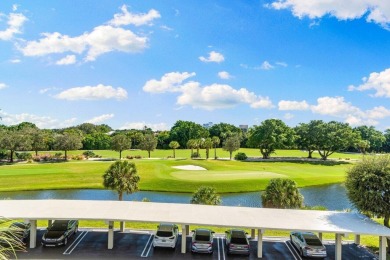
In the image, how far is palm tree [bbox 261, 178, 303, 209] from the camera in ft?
97.1

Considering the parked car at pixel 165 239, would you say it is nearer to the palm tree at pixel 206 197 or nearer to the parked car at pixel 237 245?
the parked car at pixel 237 245

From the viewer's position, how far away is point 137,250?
63.1 ft

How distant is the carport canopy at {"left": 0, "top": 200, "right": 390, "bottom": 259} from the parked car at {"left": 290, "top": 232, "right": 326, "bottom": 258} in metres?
1.01

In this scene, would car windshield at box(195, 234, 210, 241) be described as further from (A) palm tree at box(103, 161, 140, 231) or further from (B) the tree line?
(B) the tree line

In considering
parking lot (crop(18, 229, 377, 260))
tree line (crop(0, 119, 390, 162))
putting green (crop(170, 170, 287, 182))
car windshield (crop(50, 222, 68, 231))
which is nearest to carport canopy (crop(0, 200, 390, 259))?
car windshield (crop(50, 222, 68, 231))

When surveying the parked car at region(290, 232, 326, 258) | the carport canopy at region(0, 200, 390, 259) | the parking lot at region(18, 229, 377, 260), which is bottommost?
the parking lot at region(18, 229, 377, 260)

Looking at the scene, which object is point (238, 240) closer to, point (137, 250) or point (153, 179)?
point (137, 250)

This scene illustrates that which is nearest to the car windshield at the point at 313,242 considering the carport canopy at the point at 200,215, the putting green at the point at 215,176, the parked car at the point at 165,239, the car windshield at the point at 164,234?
the carport canopy at the point at 200,215

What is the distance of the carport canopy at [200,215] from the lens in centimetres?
1766

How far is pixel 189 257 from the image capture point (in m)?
18.3

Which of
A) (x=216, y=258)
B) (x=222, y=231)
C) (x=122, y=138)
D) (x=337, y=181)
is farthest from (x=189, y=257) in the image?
(x=122, y=138)

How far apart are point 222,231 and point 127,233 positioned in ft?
21.1

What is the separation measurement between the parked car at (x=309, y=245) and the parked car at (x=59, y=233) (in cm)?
1332

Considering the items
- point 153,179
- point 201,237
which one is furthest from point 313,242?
point 153,179
